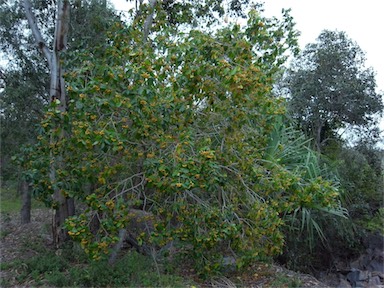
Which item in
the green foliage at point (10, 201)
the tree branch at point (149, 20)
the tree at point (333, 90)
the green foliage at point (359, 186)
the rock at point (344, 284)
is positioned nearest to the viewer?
the tree branch at point (149, 20)

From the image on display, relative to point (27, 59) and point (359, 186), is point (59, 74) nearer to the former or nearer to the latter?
point (27, 59)

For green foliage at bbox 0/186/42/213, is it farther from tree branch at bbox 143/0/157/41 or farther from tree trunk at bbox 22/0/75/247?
tree branch at bbox 143/0/157/41

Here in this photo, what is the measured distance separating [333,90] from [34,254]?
327 inches

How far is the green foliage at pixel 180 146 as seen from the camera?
4.29 meters

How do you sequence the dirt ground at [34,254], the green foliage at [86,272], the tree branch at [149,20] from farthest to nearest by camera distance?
the tree branch at [149,20], the dirt ground at [34,254], the green foliage at [86,272]

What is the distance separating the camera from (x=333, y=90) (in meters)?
11.1

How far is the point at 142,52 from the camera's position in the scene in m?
4.67

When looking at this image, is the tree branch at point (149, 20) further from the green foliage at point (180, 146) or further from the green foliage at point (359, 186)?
the green foliage at point (359, 186)

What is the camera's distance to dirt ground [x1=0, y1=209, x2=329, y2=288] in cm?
541

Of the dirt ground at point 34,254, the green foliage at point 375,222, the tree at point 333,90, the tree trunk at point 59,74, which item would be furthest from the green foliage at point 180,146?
the tree at point 333,90

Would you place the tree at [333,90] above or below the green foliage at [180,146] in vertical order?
above

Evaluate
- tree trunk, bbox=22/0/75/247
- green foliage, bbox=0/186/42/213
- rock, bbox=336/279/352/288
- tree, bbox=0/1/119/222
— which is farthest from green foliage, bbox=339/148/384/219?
green foliage, bbox=0/186/42/213

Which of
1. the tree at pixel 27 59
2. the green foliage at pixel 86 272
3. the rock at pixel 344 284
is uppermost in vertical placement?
the tree at pixel 27 59

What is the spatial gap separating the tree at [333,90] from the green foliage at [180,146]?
5769 millimetres
